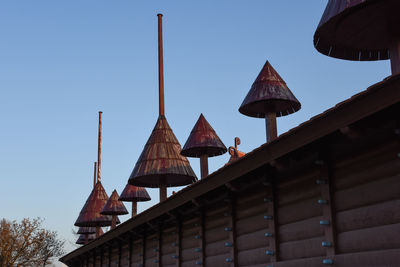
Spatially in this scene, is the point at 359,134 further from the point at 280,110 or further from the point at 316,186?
the point at 280,110

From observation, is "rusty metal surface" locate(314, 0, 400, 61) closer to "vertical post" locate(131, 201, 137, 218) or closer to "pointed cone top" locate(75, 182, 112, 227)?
"vertical post" locate(131, 201, 137, 218)

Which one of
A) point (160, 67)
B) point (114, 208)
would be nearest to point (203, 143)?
point (160, 67)

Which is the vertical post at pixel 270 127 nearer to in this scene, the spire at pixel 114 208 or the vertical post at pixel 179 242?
the vertical post at pixel 179 242

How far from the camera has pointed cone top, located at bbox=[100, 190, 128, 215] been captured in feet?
83.6

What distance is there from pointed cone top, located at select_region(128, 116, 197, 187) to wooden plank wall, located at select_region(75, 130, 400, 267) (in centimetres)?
652

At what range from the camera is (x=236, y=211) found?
9.45m

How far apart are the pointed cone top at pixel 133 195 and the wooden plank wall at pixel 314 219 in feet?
41.8

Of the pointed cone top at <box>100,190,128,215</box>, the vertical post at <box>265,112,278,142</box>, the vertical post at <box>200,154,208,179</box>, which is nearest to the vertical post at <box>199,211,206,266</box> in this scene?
the vertical post at <box>265,112,278,142</box>

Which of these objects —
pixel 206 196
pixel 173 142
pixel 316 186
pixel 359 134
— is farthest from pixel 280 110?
pixel 359 134

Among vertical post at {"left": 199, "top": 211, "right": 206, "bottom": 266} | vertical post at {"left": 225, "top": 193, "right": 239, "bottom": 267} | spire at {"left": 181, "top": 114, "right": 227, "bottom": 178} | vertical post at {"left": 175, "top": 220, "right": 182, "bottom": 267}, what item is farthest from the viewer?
spire at {"left": 181, "top": 114, "right": 227, "bottom": 178}

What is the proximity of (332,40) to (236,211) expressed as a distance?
3598 mm

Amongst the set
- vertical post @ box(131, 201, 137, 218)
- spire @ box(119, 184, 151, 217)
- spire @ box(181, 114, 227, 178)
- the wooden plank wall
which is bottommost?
the wooden plank wall

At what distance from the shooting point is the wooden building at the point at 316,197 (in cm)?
572

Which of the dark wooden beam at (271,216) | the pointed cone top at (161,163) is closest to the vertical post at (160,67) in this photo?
the pointed cone top at (161,163)
